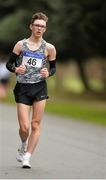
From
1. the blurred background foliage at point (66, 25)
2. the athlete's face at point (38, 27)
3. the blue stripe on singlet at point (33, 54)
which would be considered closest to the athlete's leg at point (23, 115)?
the blue stripe on singlet at point (33, 54)

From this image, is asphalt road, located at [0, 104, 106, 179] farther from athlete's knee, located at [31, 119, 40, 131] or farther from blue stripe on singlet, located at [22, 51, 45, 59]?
blue stripe on singlet, located at [22, 51, 45, 59]

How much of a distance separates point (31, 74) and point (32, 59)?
22 centimetres

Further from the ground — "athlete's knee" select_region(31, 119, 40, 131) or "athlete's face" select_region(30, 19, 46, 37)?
"athlete's face" select_region(30, 19, 46, 37)

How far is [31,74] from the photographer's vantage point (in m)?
10.8

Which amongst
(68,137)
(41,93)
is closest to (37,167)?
(41,93)

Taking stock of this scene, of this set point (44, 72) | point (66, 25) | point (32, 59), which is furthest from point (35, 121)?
point (66, 25)

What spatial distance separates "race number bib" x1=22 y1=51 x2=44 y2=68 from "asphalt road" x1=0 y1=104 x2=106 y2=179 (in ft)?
4.55

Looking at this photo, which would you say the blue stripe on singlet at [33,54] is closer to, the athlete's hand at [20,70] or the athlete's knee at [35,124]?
the athlete's hand at [20,70]

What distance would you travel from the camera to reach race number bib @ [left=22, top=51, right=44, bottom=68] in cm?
1070

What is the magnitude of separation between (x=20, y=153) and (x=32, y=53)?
139 cm

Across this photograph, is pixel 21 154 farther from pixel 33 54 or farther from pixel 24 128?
pixel 33 54

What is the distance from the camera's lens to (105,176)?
10219 millimetres

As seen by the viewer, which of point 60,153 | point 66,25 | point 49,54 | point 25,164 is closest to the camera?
point 25,164

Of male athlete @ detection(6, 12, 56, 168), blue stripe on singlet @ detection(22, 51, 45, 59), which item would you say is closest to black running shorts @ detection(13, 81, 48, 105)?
male athlete @ detection(6, 12, 56, 168)
